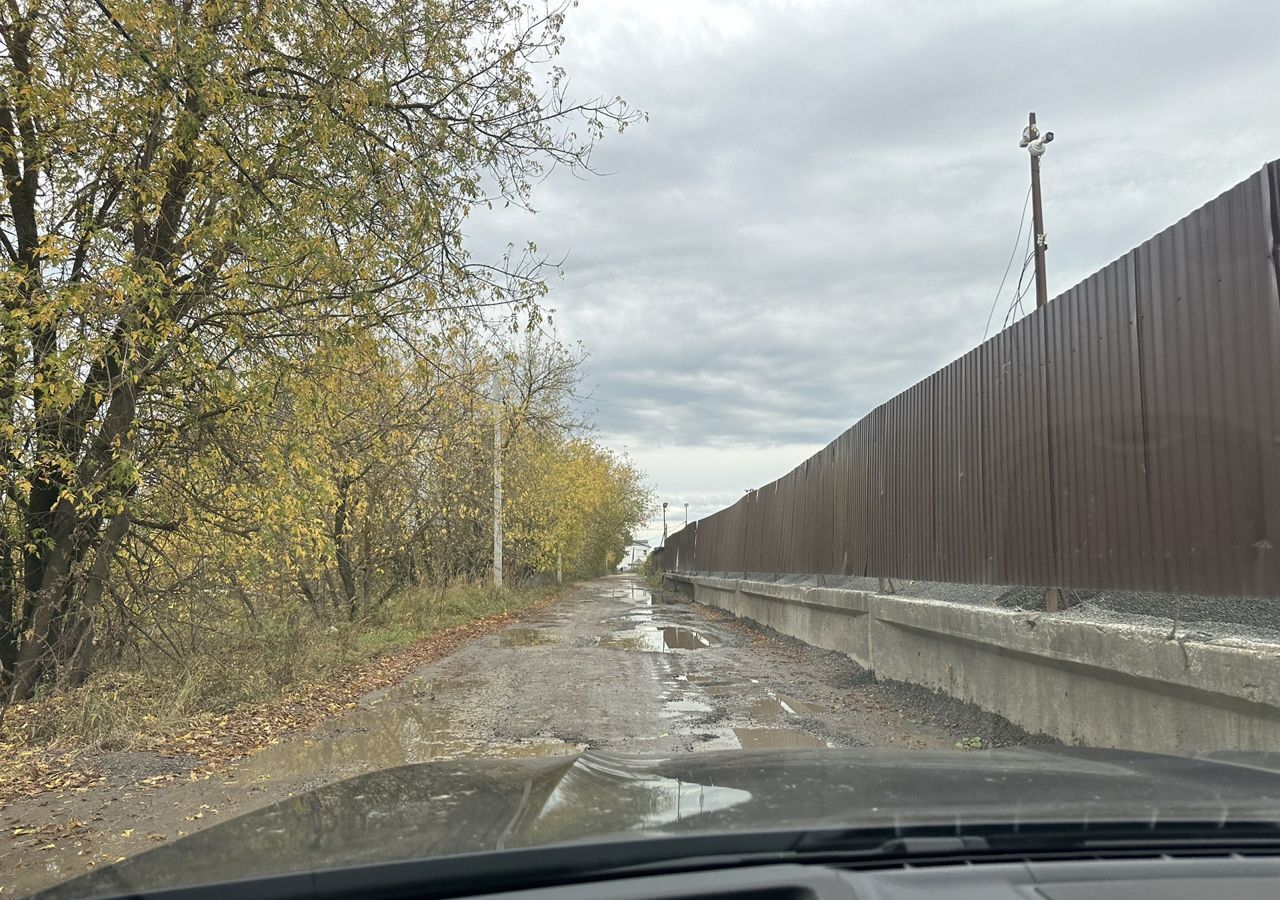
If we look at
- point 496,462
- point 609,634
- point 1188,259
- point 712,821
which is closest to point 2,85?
point 712,821

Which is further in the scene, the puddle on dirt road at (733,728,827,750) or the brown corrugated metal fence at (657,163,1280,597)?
the puddle on dirt road at (733,728,827,750)

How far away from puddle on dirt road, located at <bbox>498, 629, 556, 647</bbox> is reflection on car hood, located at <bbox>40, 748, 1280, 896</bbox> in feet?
41.1

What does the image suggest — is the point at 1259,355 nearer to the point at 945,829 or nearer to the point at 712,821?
the point at 945,829

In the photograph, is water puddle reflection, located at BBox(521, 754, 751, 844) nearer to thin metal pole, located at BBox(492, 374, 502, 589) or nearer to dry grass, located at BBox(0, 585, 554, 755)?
dry grass, located at BBox(0, 585, 554, 755)

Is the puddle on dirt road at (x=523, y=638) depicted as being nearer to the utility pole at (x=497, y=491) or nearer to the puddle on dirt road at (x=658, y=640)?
the puddle on dirt road at (x=658, y=640)

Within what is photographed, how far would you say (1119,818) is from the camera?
1.89 meters

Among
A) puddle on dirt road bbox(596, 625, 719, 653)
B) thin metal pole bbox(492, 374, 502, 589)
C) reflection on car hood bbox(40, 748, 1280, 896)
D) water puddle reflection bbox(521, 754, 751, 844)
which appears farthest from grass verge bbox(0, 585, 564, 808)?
thin metal pole bbox(492, 374, 502, 589)

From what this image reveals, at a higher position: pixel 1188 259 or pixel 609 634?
pixel 1188 259

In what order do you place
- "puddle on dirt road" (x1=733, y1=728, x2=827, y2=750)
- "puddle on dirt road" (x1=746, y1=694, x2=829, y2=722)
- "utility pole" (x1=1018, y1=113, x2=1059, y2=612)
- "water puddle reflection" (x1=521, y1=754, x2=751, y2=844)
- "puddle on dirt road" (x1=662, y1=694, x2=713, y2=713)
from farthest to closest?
"utility pole" (x1=1018, y1=113, x2=1059, y2=612) → "puddle on dirt road" (x1=662, y1=694, x2=713, y2=713) → "puddle on dirt road" (x1=746, y1=694, x2=829, y2=722) → "puddle on dirt road" (x1=733, y1=728, x2=827, y2=750) → "water puddle reflection" (x1=521, y1=754, x2=751, y2=844)

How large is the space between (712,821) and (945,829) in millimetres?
488

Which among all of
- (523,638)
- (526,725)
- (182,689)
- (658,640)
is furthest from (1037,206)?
(182,689)

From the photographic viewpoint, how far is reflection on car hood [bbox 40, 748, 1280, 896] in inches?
69.7

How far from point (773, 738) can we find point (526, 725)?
2206 mm

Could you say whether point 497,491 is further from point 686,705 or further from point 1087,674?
point 1087,674
